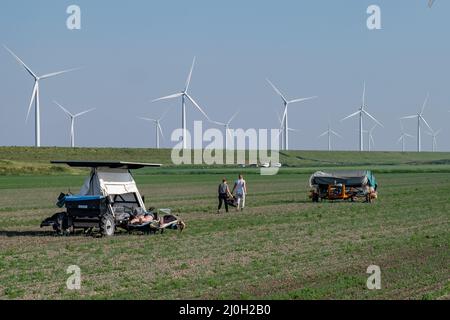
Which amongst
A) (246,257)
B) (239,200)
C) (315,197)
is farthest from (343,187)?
(246,257)

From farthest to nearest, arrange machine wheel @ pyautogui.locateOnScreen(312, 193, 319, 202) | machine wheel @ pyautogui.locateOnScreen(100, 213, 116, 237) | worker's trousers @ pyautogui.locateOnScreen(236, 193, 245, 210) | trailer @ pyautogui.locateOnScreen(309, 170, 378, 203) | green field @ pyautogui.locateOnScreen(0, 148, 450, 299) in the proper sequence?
machine wheel @ pyautogui.locateOnScreen(312, 193, 319, 202)
trailer @ pyautogui.locateOnScreen(309, 170, 378, 203)
worker's trousers @ pyautogui.locateOnScreen(236, 193, 245, 210)
machine wheel @ pyautogui.locateOnScreen(100, 213, 116, 237)
green field @ pyautogui.locateOnScreen(0, 148, 450, 299)

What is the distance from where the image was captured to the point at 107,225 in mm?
25328

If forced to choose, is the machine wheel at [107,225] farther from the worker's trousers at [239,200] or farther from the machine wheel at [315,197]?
the machine wheel at [315,197]

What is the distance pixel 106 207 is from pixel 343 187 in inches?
894

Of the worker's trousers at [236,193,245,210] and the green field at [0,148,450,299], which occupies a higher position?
the worker's trousers at [236,193,245,210]

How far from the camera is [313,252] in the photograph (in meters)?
21.1

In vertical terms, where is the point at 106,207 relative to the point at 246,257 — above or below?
above

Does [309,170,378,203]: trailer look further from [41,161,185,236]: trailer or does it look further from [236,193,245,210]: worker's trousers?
[41,161,185,236]: trailer

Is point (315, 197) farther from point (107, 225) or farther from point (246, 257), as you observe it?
point (246, 257)

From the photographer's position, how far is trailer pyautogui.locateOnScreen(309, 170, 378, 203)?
4567 centimetres

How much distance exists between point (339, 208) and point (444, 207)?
4.56 meters

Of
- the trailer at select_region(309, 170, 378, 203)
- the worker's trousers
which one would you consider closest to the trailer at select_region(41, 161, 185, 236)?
the worker's trousers

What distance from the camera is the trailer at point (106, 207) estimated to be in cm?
2517
